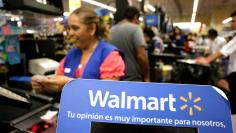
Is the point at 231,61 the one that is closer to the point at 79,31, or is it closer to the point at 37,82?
the point at 79,31

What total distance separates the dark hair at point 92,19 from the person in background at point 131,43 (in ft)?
3.81

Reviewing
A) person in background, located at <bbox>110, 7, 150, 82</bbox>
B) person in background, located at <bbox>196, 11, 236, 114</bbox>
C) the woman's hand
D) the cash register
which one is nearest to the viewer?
the cash register

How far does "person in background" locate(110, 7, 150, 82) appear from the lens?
2877 millimetres

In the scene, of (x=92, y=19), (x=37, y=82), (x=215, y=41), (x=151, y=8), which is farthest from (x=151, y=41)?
(x=37, y=82)

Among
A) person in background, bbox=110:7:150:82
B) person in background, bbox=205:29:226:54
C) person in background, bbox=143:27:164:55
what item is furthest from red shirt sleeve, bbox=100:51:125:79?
person in background, bbox=205:29:226:54

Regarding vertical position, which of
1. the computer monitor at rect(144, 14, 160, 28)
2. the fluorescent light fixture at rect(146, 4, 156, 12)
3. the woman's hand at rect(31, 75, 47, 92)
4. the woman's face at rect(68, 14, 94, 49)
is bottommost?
the woman's hand at rect(31, 75, 47, 92)

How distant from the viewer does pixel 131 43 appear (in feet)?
9.55

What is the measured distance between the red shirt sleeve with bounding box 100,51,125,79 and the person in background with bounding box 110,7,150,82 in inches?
53.7

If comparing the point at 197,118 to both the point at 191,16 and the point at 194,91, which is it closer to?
the point at 194,91

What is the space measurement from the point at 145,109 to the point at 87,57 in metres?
1.06

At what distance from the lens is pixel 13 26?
190 cm

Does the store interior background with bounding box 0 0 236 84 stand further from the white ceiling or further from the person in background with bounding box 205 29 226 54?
the person in background with bounding box 205 29 226 54

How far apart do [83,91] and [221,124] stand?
0.97 ft

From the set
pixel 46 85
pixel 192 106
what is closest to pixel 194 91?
pixel 192 106
